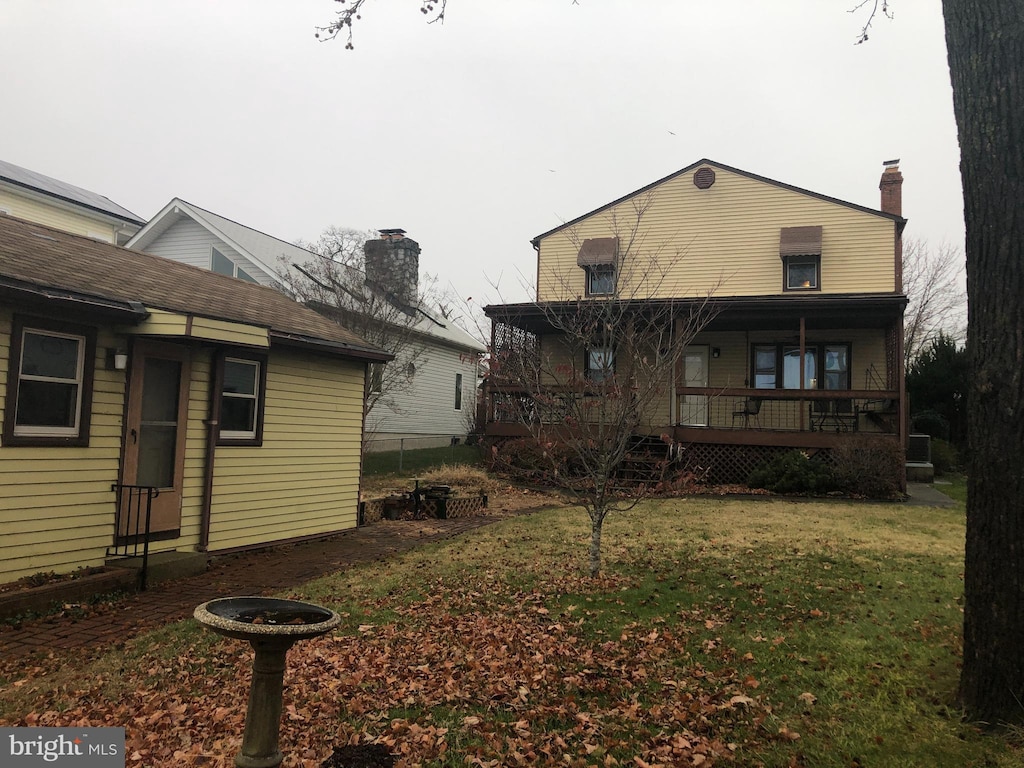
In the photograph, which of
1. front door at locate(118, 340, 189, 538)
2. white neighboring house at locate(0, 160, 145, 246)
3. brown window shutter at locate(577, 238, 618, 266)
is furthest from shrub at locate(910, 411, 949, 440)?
white neighboring house at locate(0, 160, 145, 246)

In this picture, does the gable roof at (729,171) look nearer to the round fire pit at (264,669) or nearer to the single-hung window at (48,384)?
the single-hung window at (48,384)

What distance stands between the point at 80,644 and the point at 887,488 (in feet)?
46.8

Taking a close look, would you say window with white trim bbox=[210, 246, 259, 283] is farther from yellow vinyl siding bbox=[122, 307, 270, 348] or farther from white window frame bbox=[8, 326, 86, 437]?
white window frame bbox=[8, 326, 86, 437]

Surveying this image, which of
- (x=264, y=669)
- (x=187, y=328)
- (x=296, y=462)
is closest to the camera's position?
(x=264, y=669)

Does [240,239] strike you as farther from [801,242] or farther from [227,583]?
[801,242]

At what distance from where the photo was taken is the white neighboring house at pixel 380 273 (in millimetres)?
20391

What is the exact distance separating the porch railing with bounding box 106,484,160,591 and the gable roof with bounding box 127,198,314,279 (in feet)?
41.8

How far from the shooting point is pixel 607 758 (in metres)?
3.44

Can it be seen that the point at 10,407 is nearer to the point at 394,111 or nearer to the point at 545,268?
the point at 394,111

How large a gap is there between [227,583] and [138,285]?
3808 mm

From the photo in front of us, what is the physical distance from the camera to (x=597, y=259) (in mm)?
20203

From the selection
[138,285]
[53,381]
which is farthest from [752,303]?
[53,381]

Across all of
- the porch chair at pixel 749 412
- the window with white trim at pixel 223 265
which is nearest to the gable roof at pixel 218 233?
the window with white trim at pixel 223 265

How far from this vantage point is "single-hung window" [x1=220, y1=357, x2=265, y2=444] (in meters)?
8.84
